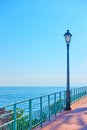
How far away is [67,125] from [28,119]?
2113 millimetres

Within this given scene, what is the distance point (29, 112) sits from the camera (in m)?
11.8

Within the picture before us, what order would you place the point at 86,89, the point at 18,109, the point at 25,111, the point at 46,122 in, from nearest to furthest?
the point at 18,109 → the point at 25,111 → the point at 46,122 → the point at 86,89

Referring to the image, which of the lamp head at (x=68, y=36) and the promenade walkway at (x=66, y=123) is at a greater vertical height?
the lamp head at (x=68, y=36)

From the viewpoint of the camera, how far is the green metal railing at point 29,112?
33.0 ft

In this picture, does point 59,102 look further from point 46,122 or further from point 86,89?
point 86,89

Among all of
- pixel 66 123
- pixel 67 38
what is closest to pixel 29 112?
pixel 66 123

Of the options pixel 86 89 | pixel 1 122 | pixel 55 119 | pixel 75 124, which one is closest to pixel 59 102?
pixel 55 119

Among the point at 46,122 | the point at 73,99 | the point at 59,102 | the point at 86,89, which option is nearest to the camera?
the point at 46,122

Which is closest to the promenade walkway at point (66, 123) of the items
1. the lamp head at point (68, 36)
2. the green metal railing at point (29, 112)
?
the green metal railing at point (29, 112)

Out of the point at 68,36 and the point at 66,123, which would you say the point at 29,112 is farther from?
the point at 68,36

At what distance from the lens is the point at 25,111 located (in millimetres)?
11352

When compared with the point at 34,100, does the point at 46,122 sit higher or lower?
lower

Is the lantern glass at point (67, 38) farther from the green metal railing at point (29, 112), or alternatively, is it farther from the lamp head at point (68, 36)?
the green metal railing at point (29, 112)

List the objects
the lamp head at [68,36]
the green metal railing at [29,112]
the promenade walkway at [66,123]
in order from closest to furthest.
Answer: the green metal railing at [29,112] < the promenade walkway at [66,123] < the lamp head at [68,36]
